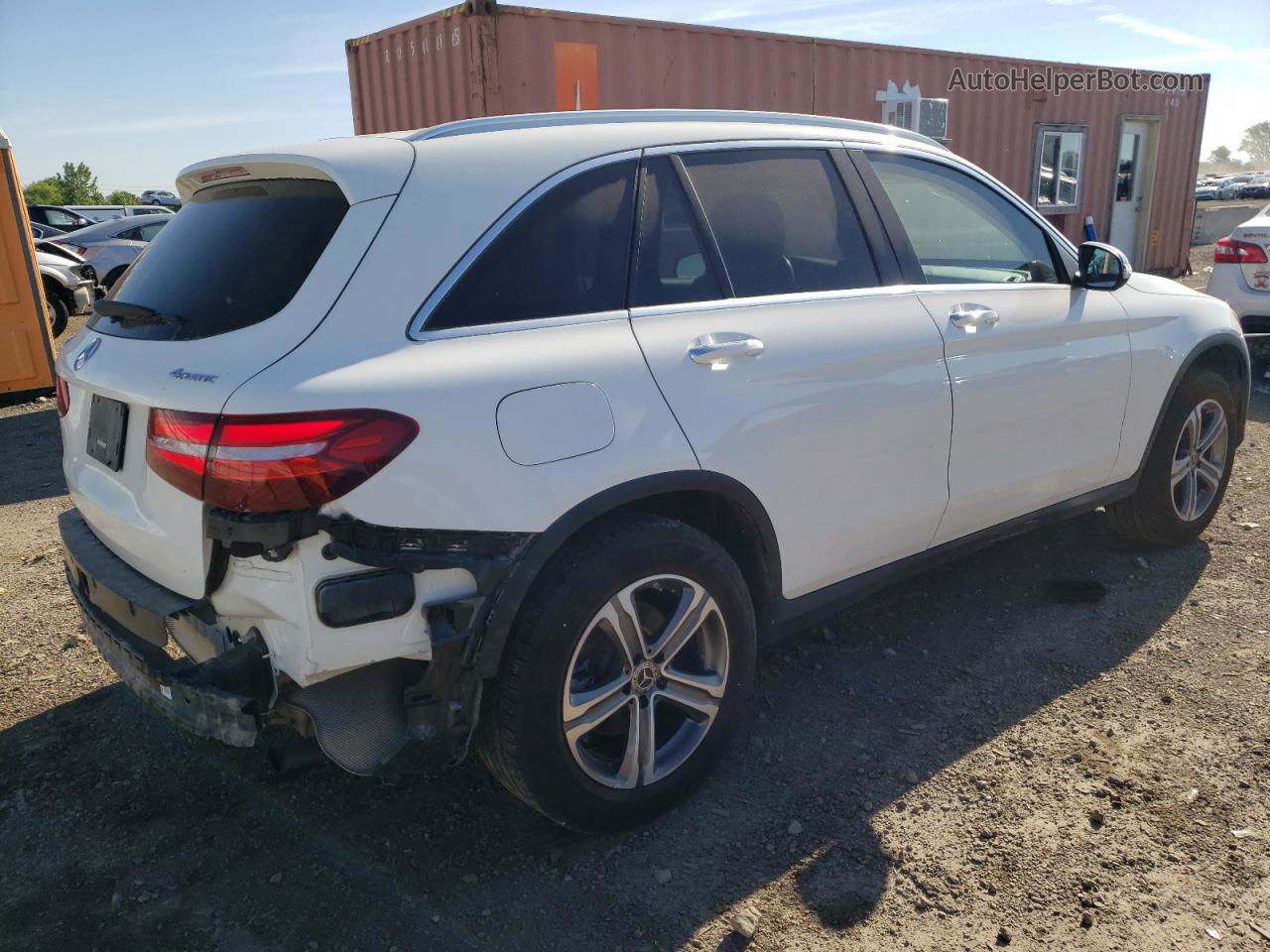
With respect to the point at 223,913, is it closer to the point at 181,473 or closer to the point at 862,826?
the point at 181,473

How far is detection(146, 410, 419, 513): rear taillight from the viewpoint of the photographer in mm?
2047

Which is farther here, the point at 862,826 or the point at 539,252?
the point at 862,826

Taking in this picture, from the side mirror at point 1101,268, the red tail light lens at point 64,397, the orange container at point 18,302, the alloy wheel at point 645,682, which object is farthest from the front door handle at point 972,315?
the orange container at point 18,302

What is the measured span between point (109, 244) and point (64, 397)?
46.0 ft

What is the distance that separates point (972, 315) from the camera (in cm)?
329

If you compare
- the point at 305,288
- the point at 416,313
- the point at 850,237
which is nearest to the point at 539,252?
the point at 416,313

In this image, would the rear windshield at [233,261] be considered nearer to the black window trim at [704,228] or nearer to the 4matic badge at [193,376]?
the 4matic badge at [193,376]

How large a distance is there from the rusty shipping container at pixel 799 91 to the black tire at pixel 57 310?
447 cm

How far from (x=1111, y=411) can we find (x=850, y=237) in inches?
57.8

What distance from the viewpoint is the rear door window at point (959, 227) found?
338 cm

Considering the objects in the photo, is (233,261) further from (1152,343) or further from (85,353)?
(1152,343)

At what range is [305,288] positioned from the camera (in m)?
2.25

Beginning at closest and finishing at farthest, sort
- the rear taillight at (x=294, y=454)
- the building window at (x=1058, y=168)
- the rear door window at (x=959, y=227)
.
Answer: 1. the rear taillight at (x=294, y=454)
2. the rear door window at (x=959, y=227)
3. the building window at (x=1058, y=168)

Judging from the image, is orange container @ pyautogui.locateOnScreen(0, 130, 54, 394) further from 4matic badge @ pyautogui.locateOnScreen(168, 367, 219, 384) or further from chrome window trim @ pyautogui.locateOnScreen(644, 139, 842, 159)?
chrome window trim @ pyautogui.locateOnScreen(644, 139, 842, 159)
